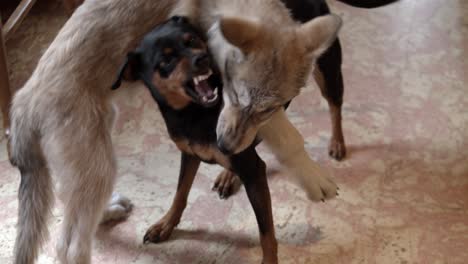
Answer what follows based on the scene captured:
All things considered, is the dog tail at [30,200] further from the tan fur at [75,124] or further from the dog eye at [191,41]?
the dog eye at [191,41]

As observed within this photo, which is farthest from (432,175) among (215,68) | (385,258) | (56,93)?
(56,93)

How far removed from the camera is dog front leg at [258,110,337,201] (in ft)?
6.45

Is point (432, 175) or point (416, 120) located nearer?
point (432, 175)

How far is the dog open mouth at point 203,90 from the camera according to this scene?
1.76 metres

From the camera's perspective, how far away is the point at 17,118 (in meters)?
1.83

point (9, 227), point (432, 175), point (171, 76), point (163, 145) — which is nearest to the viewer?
Result: point (171, 76)

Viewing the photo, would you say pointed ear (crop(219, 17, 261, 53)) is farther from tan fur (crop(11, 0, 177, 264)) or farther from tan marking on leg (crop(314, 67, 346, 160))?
tan marking on leg (crop(314, 67, 346, 160))

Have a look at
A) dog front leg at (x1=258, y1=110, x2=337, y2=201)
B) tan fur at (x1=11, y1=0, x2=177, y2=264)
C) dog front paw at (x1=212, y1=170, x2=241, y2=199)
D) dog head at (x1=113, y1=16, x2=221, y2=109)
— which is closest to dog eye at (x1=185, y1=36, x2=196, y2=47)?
dog head at (x1=113, y1=16, x2=221, y2=109)

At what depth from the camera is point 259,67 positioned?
1679 millimetres

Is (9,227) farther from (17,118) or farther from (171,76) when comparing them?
(171,76)

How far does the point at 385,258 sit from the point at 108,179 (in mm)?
977

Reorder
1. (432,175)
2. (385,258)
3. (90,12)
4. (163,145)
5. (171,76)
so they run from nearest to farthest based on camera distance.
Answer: (171,76), (90,12), (385,258), (432,175), (163,145)

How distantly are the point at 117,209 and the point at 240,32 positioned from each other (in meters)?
0.95

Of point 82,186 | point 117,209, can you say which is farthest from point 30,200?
point 117,209
